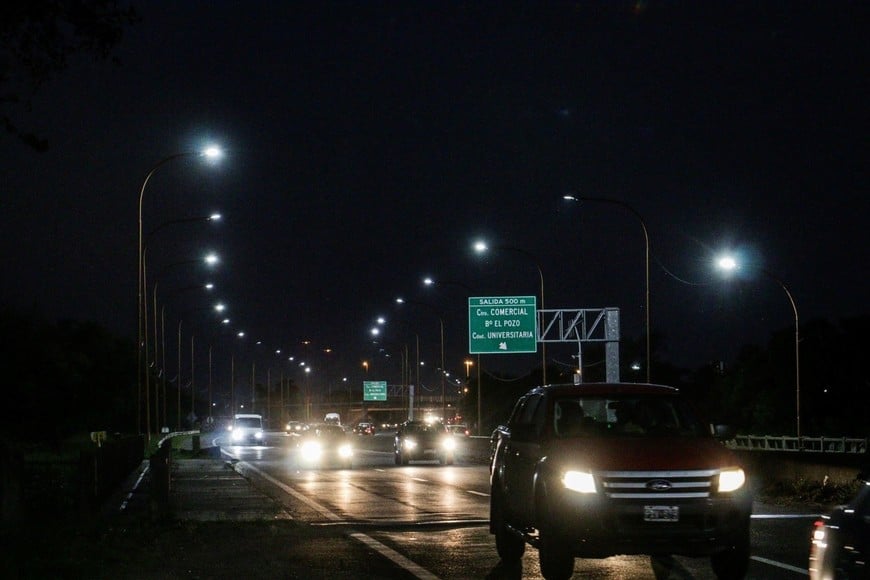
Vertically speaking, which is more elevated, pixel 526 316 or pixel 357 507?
pixel 526 316

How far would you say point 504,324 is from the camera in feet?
197

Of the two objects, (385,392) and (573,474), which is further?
(385,392)

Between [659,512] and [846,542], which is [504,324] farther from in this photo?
[846,542]

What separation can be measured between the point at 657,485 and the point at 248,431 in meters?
80.9

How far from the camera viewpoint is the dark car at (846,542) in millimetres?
7957

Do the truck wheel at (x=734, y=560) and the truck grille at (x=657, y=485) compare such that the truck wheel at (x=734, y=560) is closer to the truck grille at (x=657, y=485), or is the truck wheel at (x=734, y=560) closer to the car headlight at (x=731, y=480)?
the car headlight at (x=731, y=480)

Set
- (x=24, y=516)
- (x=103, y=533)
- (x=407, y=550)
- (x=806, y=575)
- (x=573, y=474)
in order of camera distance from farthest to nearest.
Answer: (x=24, y=516) → (x=103, y=533) → (x=407, y=550) → (x=806, y=575) → (x=573, y=474)

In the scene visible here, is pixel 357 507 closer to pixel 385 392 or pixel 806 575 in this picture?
pixel 806 575

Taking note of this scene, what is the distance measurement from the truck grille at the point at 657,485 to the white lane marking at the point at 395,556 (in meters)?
2.31

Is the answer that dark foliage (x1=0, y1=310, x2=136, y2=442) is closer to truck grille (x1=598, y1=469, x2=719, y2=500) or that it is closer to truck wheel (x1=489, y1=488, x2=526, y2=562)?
truck wheel (x1=489, y1=488, x2=526, y2=562)

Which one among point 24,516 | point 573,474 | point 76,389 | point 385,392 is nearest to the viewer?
point 573,474

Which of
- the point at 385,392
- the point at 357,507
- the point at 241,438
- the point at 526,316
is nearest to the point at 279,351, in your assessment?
the point at 385,392

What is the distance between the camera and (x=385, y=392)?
15038 cm

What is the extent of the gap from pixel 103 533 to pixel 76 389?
9112cm
